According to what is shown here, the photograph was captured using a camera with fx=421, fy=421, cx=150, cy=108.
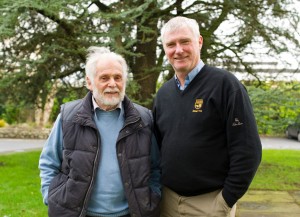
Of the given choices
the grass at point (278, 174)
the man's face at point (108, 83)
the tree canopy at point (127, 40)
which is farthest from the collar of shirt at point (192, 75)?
the grass at point (278, 174)

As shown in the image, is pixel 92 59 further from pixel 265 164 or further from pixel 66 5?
pixel 265 164

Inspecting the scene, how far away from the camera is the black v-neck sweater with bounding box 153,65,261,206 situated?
242cm

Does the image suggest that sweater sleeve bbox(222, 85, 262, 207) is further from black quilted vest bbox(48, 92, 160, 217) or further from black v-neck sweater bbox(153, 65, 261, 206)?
black quilted vest bbox(48, 92, 160, 217)

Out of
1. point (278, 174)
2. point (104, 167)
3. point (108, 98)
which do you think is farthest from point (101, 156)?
point (278, 174)

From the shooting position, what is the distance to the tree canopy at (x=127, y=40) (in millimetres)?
6438

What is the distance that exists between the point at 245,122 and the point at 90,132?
0.92m

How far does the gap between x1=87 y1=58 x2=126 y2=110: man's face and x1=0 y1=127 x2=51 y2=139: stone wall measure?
744 inches

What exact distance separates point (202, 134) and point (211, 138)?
6 centimetres

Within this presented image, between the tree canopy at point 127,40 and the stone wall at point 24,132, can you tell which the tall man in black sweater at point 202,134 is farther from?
the stone wall at point 24,132

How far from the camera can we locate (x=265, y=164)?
10781mm

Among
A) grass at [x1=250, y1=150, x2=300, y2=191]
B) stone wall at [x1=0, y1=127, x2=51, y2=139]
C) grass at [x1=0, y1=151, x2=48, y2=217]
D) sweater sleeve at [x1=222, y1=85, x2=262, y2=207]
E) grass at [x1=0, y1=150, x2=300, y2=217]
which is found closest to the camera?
sweater sleeve at [x1=222, y1=85, x2=262, y2=207]

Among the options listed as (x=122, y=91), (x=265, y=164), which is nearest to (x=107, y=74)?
(x=122, y=91)

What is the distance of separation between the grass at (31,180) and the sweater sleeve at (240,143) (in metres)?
3.73

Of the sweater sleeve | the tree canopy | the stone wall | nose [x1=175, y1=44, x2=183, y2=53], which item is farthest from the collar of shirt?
the stone wall
